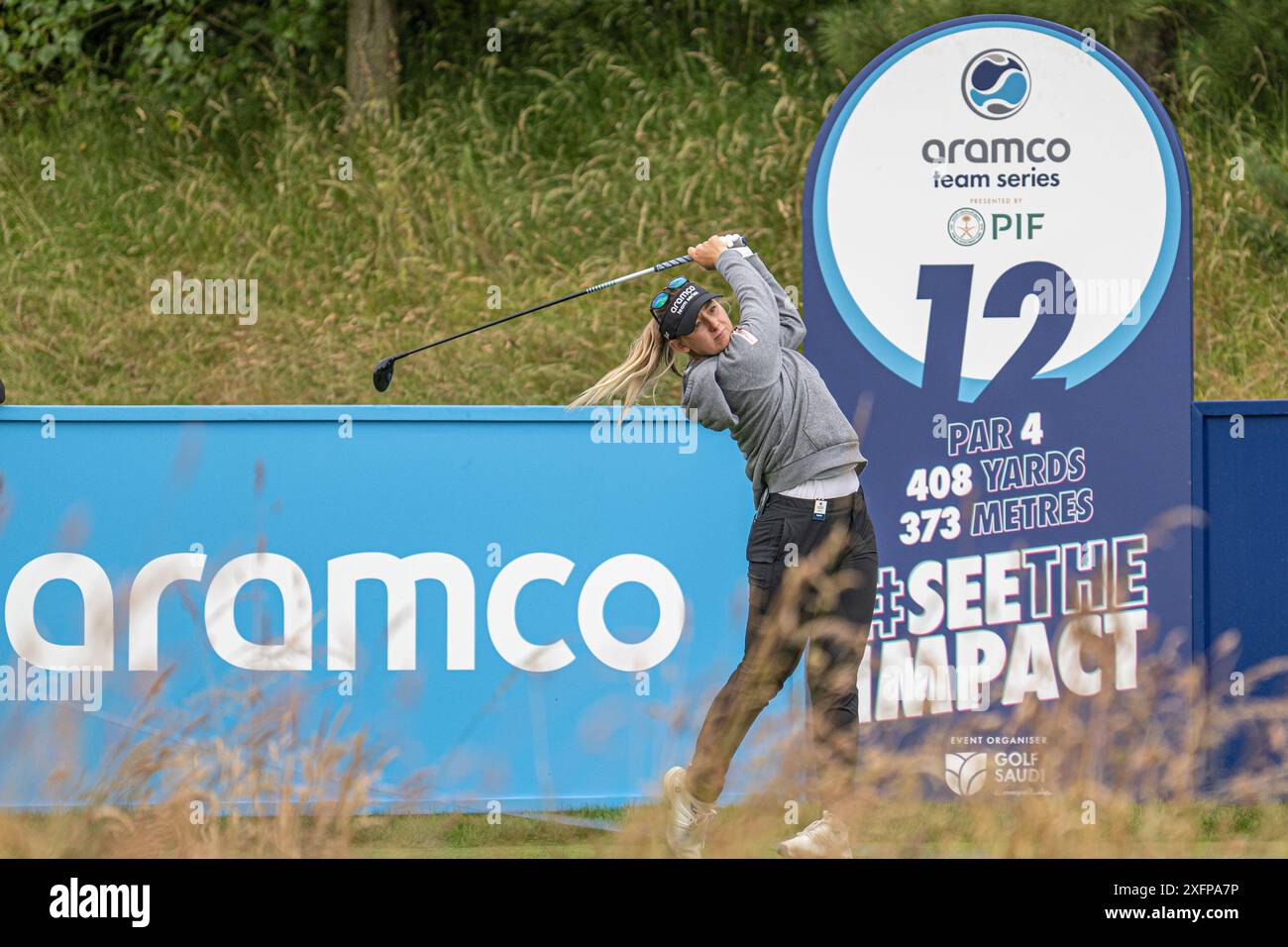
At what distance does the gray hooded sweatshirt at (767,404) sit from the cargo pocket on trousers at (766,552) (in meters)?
0.11

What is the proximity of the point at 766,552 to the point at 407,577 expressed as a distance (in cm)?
131

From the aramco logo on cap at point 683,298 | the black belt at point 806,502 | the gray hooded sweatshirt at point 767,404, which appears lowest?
the black belt at point 806,502

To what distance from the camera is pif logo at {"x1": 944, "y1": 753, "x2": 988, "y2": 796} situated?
5.58m

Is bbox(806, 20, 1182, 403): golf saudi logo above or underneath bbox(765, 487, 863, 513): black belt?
above

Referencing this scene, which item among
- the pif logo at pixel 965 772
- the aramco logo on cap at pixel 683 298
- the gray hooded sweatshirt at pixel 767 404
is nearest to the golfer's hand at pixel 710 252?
the gray hooded sweatshirt at pixel 767 404

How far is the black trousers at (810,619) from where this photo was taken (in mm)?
5055

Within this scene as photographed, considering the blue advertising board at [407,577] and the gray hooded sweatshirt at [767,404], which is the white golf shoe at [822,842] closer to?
the blue advertising board at [407,577]

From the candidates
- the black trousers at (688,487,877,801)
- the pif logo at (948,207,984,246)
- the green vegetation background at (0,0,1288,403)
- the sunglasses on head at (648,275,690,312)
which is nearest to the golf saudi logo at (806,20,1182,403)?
the pif logo at (948,207,984,246)

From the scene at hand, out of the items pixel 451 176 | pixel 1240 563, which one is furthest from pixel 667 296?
pixel 451 176

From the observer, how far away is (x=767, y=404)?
512 cm

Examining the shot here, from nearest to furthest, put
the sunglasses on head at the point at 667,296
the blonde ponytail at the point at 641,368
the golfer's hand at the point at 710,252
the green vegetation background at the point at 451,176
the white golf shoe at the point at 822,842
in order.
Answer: the white golf shoe at the point at 822,842
the sunglasses on head at the point at 667,296
the blonde ponytail at the point at 641,368
the golfer's hand at the point at 710,252
the green vegetation background at the point at 451,176

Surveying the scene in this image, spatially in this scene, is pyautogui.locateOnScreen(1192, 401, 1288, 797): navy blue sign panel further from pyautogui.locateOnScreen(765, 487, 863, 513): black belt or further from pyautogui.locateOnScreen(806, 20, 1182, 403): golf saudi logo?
pyautogui.locateOnScreen(765, 487, 863, 513): black belt

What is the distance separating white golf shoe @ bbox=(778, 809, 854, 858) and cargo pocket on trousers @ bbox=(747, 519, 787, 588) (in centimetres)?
94
